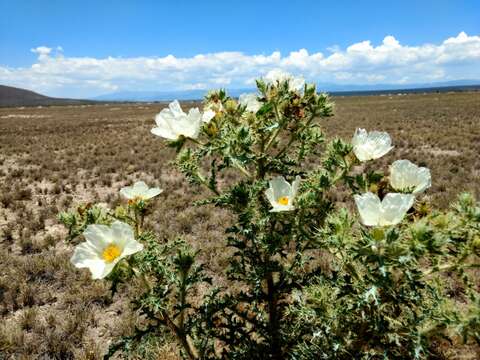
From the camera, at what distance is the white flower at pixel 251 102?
1.76 metres

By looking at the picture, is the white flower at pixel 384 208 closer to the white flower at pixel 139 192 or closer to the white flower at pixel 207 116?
the white flower at pixel 207 116

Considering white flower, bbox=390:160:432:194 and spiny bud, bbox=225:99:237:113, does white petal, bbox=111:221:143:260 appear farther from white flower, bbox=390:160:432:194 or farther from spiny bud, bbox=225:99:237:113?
white flower, bbox=390:160:432:194

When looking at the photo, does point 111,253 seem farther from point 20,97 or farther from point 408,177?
point 20,97

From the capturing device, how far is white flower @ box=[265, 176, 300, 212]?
4.73 feet

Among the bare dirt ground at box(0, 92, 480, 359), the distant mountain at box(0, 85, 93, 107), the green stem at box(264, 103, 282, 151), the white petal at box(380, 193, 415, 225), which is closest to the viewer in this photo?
the white petal at box(380, 193, 415, 225)

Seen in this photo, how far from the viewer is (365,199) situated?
1.21m

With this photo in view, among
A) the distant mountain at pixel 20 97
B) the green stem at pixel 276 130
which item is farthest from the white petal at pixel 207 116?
the distant mountain at pixel 20 97

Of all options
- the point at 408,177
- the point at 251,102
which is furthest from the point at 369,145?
the point at 251,102

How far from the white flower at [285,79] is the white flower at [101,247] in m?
0.94

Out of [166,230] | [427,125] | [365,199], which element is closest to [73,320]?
[166,230]

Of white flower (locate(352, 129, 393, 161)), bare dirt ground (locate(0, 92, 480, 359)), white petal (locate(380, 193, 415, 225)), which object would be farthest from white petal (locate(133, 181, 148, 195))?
white petal (locate(380, 193, 415, 225))

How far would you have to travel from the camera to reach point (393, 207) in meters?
1.17

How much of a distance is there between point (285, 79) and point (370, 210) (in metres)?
0.80

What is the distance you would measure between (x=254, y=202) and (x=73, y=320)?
3.30 metres
